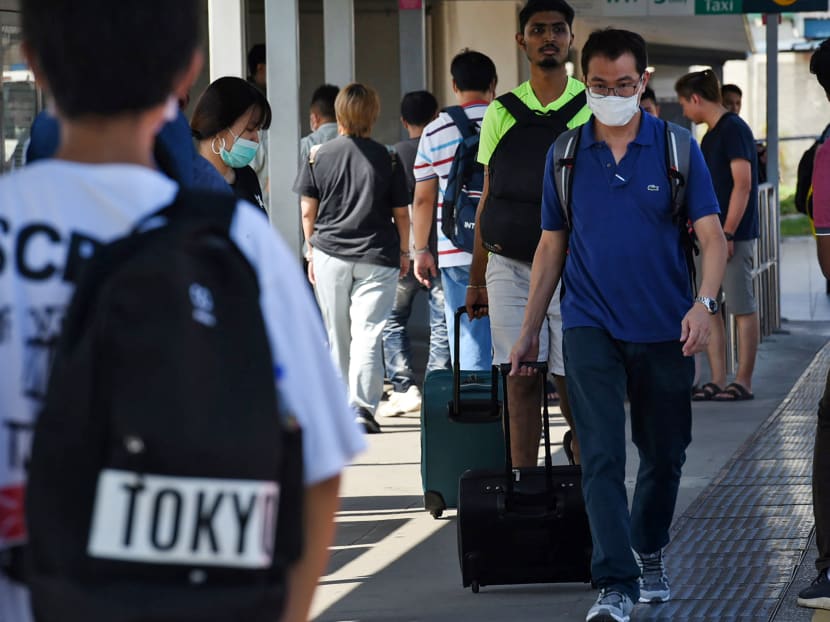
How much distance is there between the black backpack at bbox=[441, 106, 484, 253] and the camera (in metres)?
7.06

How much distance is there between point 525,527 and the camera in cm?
522

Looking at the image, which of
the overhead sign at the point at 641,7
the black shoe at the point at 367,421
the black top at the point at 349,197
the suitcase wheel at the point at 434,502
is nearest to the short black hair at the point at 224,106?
the suitcase wheel at the point at 434,502

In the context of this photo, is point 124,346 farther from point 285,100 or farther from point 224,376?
point 285,100

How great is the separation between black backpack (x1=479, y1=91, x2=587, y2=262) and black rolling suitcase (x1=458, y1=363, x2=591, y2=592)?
801 mm

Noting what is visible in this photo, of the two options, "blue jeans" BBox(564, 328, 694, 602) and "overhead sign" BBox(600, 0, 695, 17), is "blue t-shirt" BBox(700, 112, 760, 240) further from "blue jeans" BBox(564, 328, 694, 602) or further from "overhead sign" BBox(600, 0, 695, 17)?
"overhead sign" BBox(600, 0, 695, 17)

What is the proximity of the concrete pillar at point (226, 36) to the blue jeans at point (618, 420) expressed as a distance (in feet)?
10.1

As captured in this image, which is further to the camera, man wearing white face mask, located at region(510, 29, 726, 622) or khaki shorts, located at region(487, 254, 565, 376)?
khaki shorts, located at region(487, 254, 565, 376)

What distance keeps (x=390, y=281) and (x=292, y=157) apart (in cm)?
108

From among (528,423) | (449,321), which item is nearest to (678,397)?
(528,423)

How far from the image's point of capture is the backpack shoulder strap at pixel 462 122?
25.0ft

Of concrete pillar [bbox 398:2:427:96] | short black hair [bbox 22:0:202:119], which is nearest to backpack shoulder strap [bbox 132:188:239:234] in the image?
short black hair [bbox 22:0:202:119]

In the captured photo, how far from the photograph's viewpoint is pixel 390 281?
8969 millimetres

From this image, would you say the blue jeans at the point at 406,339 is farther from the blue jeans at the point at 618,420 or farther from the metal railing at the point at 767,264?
the blue jeans at the point at 618,420

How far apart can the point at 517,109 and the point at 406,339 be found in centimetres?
450
